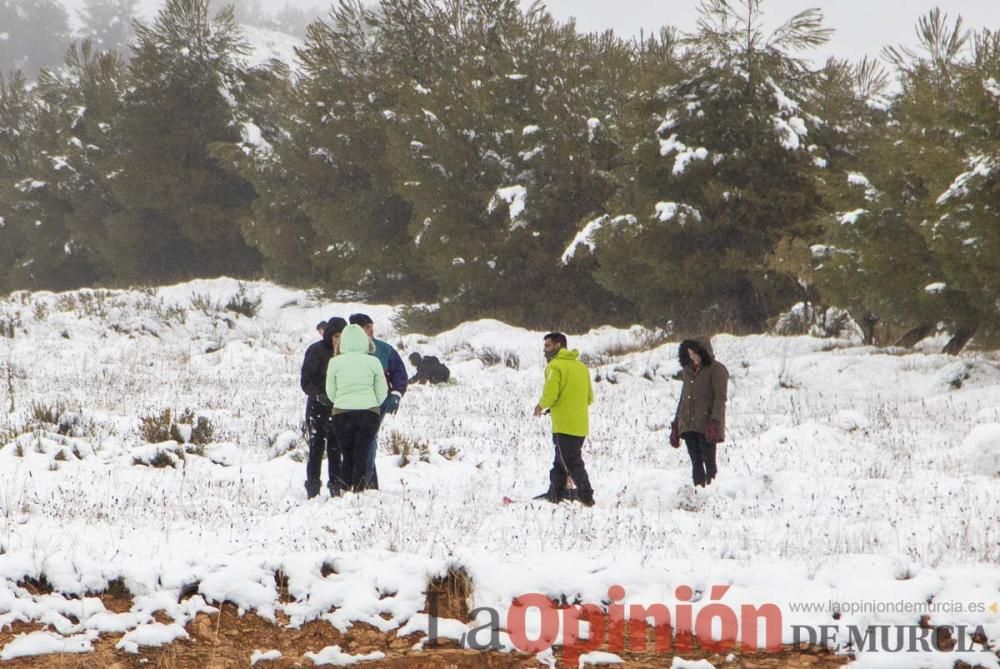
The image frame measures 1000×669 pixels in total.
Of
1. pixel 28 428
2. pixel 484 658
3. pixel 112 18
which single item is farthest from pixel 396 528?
pixel 112 18

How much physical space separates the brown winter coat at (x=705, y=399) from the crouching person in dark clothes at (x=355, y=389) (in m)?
2.87

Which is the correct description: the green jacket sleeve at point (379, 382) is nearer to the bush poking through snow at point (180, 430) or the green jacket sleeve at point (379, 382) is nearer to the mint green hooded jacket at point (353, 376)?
the mint green hooded jacket at point (353, 376)

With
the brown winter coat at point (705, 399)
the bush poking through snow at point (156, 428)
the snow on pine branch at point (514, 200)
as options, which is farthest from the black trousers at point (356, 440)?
the snow on pine branch at point (514, 200)

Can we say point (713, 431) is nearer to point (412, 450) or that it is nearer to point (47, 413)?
point (412, 450)

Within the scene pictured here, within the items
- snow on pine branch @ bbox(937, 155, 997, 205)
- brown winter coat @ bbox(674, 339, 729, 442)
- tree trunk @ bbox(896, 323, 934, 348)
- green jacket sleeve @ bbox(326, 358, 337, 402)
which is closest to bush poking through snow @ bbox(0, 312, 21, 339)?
green jacket sleeve @ bbox(326, 358, 337, 402)

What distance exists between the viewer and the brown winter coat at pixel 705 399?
9250 mm

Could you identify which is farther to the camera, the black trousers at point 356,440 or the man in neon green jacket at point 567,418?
the man in neon green jacket at point 567,418

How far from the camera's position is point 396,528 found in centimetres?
698

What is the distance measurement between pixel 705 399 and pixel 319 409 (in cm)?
360

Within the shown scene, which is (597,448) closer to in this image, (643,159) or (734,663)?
(734,663)

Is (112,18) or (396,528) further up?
(112,18)

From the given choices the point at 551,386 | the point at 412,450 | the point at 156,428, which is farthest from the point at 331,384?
the point at 156,428

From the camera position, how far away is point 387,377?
9.47m

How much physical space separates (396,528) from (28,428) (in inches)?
273
